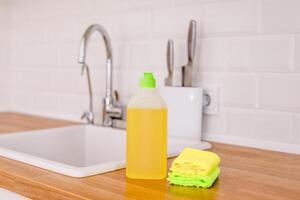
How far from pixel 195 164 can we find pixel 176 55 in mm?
595

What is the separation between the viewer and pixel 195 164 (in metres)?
0.74

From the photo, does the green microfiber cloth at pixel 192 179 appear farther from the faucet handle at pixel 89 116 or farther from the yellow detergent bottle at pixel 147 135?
the faucet handle at pixel 89 116

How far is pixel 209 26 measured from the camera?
1198 mm

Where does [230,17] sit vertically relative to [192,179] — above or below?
above

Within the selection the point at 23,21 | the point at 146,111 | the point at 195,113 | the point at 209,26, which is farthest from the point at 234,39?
the point at 23,21

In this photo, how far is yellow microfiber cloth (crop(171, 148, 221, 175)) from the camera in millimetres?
739

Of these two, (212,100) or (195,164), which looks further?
(212,100)

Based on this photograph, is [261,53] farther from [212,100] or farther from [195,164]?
[195,164]

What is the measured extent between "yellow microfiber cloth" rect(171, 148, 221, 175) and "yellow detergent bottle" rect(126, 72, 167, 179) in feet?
0.14

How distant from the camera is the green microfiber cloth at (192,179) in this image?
0.73 m

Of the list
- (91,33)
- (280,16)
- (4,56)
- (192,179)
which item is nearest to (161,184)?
(192,179)

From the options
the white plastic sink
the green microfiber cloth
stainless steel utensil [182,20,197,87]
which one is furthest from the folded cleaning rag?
stainless steel utensil [182,20,197,87]

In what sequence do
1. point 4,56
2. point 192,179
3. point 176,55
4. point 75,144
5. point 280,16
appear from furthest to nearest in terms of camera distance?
point 4,56
point 75,144
point 176,55
point 280,16
point 192,179

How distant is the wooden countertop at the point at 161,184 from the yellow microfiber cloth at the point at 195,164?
31 millimetres
